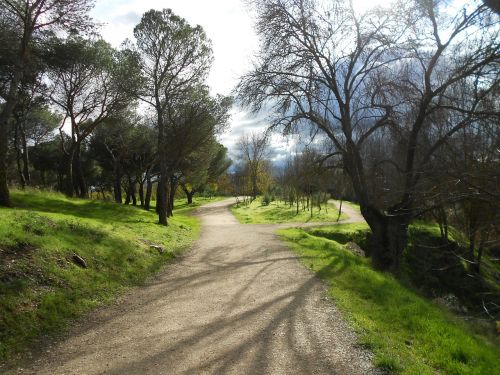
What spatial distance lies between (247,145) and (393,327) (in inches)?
2232

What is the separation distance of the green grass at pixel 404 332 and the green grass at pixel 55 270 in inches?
189

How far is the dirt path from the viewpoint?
4.82 m

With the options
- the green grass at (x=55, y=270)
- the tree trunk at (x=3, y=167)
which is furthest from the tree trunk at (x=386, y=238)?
the tree trunk at (x=3, y=167)

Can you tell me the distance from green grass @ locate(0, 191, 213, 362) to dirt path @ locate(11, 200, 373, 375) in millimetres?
466

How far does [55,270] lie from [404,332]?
6556mm

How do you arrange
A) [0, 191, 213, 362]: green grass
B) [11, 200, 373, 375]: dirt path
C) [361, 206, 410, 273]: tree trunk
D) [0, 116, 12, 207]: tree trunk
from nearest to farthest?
[11, 200, 373, 375]: dirt path < [0, 191, 213, 362]: green grass < [0, 116, 12, 207]: tree trunk < [361, 206, 410, 273]: tree trunk

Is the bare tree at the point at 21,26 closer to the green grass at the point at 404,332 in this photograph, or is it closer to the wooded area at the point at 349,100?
the wooded area at the point at 349,100

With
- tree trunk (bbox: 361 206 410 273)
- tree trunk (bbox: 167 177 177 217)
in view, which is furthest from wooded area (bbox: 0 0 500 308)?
tree trunk (bbox: 167 177 177 217)

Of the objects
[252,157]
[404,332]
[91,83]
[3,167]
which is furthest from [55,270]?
[252,157]

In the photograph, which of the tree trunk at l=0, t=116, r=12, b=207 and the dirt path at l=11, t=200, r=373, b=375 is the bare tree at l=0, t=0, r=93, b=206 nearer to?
the tree trunk at l=0, t=116, r=12, b=207

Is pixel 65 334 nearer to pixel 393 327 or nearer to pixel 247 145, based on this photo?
pixel 393 327

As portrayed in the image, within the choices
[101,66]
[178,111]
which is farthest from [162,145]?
[101,66]

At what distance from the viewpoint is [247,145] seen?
62.2m

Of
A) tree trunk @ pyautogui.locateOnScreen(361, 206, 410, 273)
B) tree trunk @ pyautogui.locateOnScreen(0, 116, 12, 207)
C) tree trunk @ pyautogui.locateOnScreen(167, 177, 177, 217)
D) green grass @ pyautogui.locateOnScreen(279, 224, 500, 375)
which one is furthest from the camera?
tree trunk @ pyautogui.locateOnScreen(167, 177, 177, 217)
